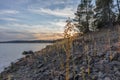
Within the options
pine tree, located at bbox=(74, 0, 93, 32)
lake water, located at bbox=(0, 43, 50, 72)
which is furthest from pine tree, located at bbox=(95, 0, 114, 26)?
lake water, located at bbox=(0, 43, 50, 72)

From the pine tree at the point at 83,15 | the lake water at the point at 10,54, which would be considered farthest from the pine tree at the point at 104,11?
the lake water at the point at 10,54

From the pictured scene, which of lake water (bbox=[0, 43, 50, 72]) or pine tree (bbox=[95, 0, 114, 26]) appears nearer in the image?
lake water (bbox=[0, 43, 50, 72])

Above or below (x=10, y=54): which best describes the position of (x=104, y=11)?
above

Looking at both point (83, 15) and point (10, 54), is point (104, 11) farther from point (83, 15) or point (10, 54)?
point (10, 54)

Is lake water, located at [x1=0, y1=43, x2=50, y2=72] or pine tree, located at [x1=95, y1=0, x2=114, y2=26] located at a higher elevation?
pine tree, located at [x1=95, y1=0, x2=114, y2=26]

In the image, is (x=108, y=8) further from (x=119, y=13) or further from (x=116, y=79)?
(x=116, y=79)

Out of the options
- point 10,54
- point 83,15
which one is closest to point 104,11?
point 83,15

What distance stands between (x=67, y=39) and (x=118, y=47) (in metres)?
5.87

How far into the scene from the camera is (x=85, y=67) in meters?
8.00

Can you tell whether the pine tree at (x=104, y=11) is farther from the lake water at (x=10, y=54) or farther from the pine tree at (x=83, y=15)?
the lake water at (x=10, y=54)

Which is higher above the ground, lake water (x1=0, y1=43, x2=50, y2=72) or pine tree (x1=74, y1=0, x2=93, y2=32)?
pine tree (x1=74, y1=0, x2=93, y2=32)

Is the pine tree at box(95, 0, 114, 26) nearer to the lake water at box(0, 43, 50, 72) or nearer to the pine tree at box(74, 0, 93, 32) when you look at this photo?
the pine tree at box(74, 0, 93, 32)

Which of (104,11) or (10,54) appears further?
(104,11)

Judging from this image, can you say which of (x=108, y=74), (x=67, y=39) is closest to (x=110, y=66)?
(x=108, y=74)
